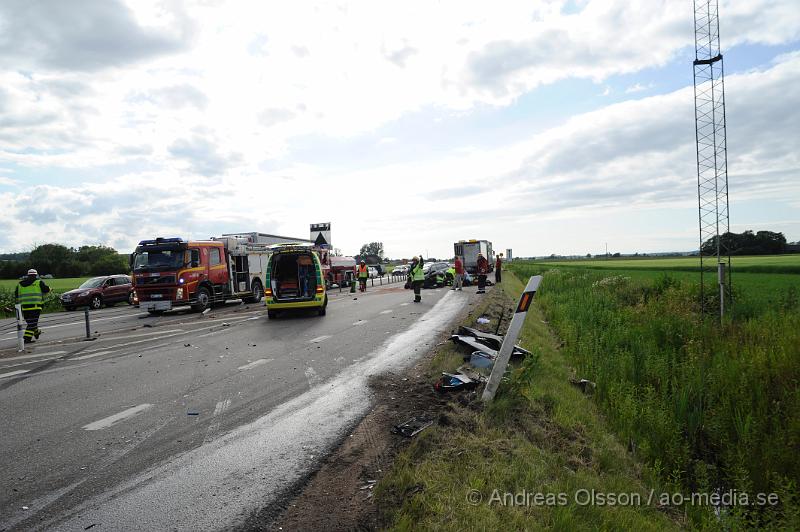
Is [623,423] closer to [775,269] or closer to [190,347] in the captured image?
[190,347]

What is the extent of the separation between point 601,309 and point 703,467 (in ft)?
33.6

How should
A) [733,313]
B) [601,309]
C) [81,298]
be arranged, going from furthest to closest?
1. [81,298]
2. [601,309]
3. [733,313]

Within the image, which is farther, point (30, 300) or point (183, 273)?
point (183, 273)

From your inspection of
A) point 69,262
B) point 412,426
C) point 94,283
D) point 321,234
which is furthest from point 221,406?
point 69,262

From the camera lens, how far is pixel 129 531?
3.54 meters

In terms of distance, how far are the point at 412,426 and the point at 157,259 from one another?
59.7 feet

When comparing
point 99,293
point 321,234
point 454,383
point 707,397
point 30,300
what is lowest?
point 707,397

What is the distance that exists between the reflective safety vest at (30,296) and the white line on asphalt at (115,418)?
385 inches

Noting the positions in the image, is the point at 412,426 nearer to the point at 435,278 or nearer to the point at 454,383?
the point at 454,383

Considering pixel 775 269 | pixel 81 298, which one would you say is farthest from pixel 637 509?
pixel 775 269

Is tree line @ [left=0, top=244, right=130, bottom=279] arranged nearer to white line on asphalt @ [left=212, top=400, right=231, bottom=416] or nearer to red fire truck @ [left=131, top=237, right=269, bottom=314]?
red fire truck @ [left=131, top=237, right=269, bottom=314]

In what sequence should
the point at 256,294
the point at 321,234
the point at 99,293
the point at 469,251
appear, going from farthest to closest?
the point at 469,251 < the point at 321,234 < the point at 99,293 < the point at 256,294

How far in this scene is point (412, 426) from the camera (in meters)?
5.41

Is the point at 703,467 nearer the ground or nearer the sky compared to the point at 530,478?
nearer the ground
